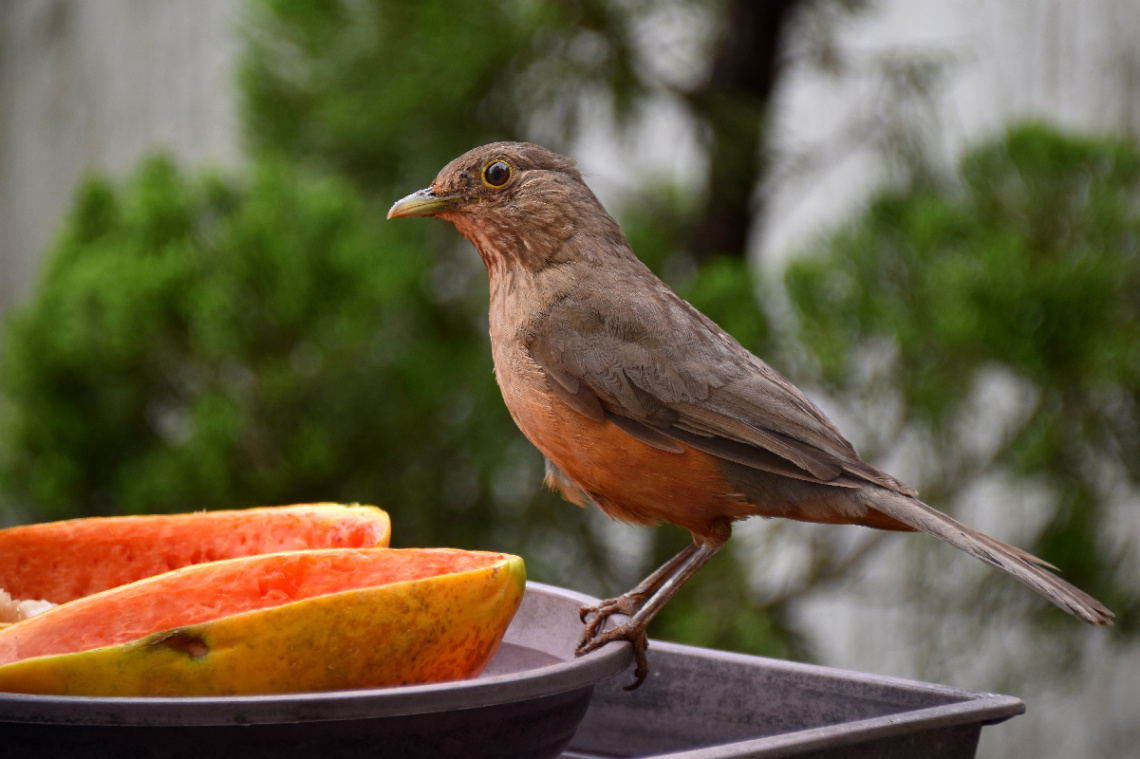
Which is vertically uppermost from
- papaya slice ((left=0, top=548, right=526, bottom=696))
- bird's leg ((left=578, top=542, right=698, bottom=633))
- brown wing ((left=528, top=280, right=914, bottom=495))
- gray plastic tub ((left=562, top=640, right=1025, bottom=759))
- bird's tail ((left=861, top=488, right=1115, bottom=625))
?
brown wing ((left=528, top=280, right=914, bottom=495))

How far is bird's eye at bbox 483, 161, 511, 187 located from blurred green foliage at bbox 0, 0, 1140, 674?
1.57 meters

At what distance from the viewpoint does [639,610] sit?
1481 millimetres

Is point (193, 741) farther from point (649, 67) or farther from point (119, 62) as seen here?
point (119, 62)

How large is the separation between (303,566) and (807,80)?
13.0 feet

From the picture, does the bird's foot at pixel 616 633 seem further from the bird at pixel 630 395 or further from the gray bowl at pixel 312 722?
the gray bowl at pixel 312 722

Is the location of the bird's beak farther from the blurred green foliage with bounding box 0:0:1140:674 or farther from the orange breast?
the blurred green foliage with bounding box 0:0:1140:674

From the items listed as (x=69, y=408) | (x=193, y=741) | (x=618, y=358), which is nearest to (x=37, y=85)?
(x=69, y=408)

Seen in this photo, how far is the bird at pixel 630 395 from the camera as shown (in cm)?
155

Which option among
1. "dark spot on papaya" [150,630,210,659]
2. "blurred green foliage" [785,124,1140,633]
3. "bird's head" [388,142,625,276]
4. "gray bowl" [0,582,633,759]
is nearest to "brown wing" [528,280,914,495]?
"bird's head" [388,142,625,276]

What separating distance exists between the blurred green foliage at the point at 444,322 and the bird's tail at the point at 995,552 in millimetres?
1606

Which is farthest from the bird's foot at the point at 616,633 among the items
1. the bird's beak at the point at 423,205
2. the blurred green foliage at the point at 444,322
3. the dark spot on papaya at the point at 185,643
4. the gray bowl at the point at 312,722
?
the blurred green foliage at the point at 444,322

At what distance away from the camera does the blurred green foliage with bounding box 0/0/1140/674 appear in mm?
3119

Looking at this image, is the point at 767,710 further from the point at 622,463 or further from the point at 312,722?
the point at 312,722

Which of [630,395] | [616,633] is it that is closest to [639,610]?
[616,633]
